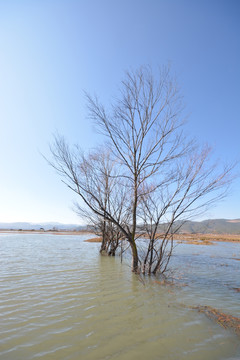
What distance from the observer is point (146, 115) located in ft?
23.5

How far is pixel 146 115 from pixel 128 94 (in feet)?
3.34

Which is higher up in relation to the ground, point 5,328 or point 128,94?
point 128,94

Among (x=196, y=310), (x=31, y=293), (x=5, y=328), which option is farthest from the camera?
(x=31, y=293)

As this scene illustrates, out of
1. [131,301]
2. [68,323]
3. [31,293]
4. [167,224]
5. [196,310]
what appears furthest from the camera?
[167,224]

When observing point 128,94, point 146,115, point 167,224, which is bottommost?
point 167,224

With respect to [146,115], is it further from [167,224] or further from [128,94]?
[167,224]

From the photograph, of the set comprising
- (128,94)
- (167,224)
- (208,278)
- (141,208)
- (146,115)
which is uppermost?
(128,94)

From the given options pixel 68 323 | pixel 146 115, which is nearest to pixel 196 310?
pixel 68 323

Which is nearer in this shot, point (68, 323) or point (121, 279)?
point (68, 323)

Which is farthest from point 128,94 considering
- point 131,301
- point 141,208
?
point 131,301

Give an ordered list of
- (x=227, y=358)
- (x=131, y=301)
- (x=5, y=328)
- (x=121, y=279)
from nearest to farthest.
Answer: (x=227, y=358)
(x=5, y=328)
(x=131, y=301)
(x=121, y=279)

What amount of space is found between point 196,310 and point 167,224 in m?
3.48

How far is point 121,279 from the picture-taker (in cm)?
695

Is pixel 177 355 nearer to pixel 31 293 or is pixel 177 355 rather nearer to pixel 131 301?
pixel 131 301
